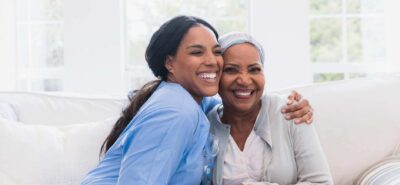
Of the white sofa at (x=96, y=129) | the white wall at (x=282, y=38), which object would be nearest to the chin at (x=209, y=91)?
the white sofa at (x=96, y=129)

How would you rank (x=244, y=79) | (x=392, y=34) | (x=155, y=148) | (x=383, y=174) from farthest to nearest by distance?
1. (x=392, y=34)
2. (x=383, y=174)
3. (x=244, y=79)
4. (x=155, y=148)

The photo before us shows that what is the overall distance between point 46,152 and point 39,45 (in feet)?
6.28

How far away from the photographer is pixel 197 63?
159 cm

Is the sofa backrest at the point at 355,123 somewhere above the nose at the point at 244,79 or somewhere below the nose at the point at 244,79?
below

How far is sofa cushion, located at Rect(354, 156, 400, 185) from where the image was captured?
1724mm

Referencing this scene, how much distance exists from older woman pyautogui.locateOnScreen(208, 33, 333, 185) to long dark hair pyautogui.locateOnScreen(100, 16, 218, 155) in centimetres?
15

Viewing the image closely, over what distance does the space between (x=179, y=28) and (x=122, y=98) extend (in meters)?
0.66

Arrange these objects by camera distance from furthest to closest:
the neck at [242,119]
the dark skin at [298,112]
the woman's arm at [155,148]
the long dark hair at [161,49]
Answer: the neck at [242,119], the dark skin at [298,112], the long dark hair at [161,49], the woman's arm at [155,148]

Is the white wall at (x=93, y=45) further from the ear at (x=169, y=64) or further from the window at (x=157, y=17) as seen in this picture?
the ear at (x=169, y=64)

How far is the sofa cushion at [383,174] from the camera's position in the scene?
67.9 inches

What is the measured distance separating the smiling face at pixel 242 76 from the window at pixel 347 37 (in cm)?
177

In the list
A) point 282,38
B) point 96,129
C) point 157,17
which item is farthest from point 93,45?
point 96,129

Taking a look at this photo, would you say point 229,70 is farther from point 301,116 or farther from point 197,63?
point 301,116

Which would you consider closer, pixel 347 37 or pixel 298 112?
pixel 298 112
